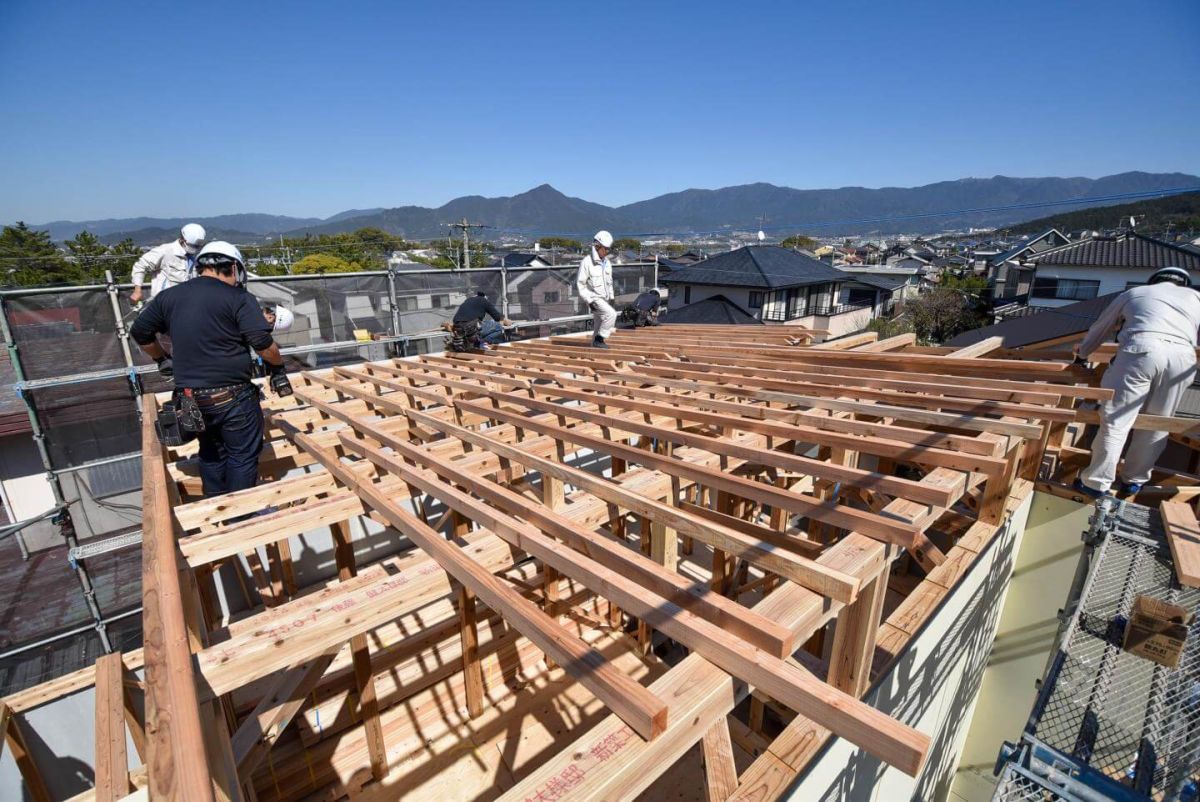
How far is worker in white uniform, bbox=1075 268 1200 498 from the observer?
3.96m

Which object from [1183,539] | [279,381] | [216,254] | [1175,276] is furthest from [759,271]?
[216,254]

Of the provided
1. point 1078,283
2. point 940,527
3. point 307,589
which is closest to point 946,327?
point 1078,283

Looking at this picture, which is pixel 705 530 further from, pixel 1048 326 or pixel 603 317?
pixel 1048 326

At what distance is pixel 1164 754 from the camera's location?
2.51m

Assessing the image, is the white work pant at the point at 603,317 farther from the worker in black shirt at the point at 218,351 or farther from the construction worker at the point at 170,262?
the construction worker at the point at 170,262

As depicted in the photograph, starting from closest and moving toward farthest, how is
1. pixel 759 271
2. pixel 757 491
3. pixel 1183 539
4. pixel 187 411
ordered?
pixel 757 491, pixel 1183 539, pixel 187 411, pixel 759 271

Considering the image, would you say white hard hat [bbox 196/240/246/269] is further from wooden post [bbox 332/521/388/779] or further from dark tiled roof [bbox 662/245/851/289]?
dark tiled roof [bbox 662/245/851/289]

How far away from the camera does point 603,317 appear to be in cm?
745

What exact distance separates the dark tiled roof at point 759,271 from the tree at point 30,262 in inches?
1502

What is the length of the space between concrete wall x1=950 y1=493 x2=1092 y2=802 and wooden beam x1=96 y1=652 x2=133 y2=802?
6.48m

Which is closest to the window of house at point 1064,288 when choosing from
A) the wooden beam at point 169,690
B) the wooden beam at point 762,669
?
the wooden beam at point 762,669

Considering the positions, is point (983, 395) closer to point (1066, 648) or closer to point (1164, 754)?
point (1066, 648)

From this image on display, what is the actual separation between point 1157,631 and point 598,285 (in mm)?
6249

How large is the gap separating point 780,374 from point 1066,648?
2.64m
